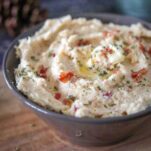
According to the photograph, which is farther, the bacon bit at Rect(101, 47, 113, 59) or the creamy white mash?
the bacon bit at Rect(101, 47, 113, 59)

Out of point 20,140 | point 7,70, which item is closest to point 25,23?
point 7,70

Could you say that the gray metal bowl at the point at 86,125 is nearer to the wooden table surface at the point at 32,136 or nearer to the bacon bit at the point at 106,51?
the wooden table surface at the point at 32,136

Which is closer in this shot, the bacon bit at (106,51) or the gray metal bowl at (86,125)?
the gray metal bowl at (86,125)

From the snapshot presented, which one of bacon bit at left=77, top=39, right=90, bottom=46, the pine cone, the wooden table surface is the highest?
bacon bit at left=77, top=39, right=90, bottom=46

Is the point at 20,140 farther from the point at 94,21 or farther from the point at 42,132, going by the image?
the point at 94,21

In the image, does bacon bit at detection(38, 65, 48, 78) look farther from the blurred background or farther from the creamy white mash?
the blurred background

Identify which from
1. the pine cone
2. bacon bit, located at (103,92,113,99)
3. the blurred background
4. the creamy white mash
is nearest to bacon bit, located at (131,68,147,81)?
the creamy white mash

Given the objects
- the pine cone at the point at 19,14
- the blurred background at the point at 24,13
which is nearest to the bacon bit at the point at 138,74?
the blurred background at the point at 24,13
